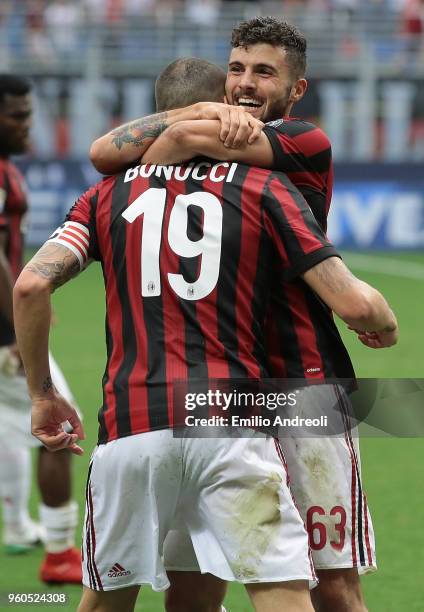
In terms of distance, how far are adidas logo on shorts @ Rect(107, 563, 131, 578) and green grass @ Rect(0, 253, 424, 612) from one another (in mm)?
1770

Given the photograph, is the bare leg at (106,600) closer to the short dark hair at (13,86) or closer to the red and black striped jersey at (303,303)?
the red and black striped jersey at (303,303)

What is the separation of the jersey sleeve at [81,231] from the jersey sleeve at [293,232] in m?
0.56

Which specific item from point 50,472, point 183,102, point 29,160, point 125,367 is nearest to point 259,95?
point 183,102

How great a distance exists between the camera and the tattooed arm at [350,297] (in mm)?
3432

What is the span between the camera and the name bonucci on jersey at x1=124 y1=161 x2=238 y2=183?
3637mm

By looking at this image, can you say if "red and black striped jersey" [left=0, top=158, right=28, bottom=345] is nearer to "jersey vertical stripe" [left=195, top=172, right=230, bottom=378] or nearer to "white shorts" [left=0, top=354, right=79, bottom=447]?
"white shorts" [left=0, top=354, right=79, bottom=447]

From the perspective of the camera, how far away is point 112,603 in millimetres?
3609

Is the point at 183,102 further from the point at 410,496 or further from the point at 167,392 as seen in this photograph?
the point at 410,496

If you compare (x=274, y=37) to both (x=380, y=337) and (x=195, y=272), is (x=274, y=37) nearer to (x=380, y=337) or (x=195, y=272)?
(x=195, y=272)

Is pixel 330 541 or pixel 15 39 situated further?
pixel 15 39

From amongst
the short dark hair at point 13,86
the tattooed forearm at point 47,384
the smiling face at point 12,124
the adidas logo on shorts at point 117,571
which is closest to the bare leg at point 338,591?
the adidas logo on shorts at point 117,571

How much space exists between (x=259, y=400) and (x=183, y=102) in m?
0.99

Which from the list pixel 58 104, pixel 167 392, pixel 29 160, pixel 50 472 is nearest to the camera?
pixel 167 392

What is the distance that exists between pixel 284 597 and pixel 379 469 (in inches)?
173
